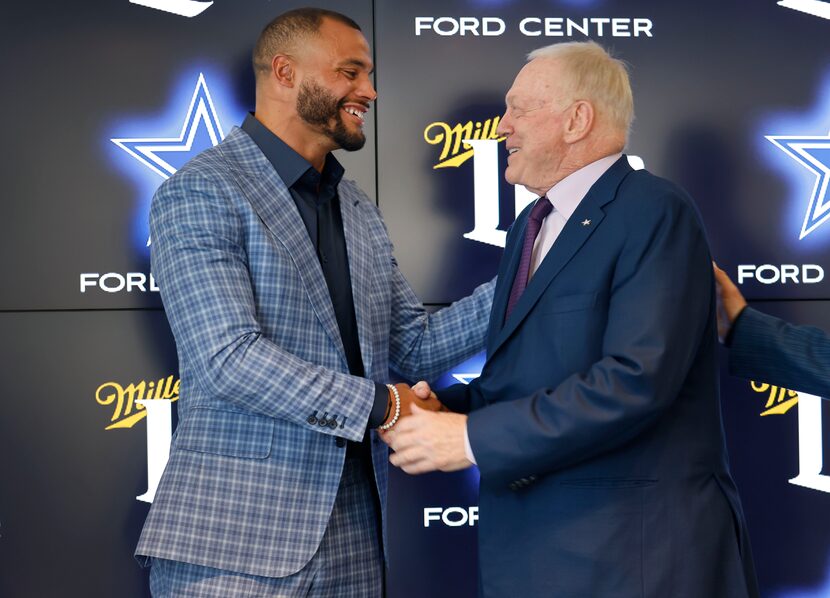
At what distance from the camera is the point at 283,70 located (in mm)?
2439

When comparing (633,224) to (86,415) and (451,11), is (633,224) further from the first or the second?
(86,415)

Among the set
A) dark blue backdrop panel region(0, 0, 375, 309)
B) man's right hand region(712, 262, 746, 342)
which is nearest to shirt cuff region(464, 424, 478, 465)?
man's right hand region(712, 262, 746, 342)

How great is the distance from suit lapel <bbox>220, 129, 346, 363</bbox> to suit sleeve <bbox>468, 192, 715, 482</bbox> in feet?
1.71

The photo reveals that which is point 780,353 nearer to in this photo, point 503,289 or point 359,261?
point 503,289

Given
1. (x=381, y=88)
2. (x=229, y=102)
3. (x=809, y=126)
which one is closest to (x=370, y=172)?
(x=381, y=88)

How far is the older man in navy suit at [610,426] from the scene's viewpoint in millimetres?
1708

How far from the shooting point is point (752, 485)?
3146mm

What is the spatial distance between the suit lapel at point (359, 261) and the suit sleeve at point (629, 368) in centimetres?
50

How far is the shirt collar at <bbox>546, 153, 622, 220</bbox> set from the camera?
6.43 feet

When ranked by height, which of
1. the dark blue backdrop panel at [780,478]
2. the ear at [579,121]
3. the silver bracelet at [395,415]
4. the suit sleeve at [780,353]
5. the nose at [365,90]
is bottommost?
the dark blue backdrop panel at [780,478]

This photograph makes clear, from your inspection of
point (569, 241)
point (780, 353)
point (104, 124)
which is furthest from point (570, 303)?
point (104, 124)

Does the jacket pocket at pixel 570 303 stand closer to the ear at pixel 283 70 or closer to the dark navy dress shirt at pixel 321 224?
the dark navy dress shirt at pixel 321 224

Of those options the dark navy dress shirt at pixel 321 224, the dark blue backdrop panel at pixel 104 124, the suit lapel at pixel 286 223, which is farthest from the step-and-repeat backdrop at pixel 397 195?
the suit lapel at pixel 286 223

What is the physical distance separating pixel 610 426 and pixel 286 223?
0.88 m
